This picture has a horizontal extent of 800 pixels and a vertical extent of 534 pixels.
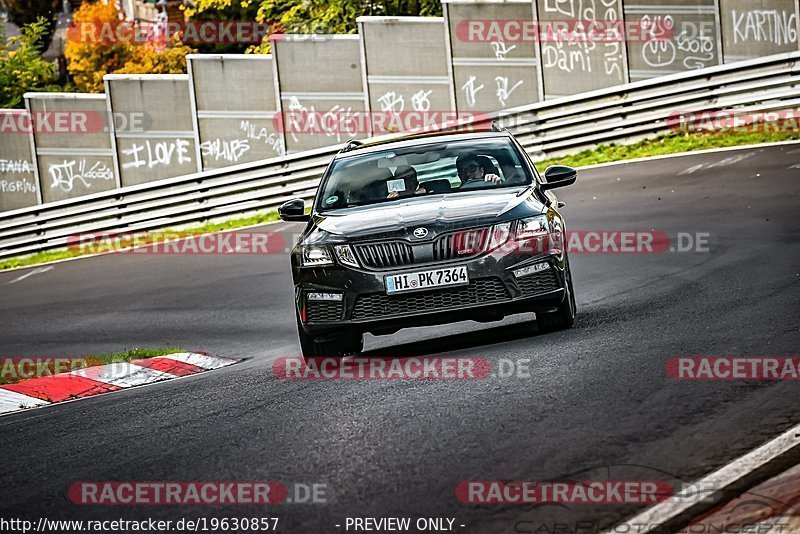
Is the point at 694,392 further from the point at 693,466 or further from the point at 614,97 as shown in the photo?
the point at 614,97

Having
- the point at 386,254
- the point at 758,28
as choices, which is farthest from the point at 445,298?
the point at 758,28

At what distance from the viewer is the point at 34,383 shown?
37.6 feet

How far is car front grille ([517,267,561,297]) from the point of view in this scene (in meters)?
9.40

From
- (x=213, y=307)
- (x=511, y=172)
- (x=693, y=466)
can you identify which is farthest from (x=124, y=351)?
(x=693, y=466)

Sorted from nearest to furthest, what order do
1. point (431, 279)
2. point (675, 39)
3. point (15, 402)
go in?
point (431, 279), point (15, 402), point (675, 39)

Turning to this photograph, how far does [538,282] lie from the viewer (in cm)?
946

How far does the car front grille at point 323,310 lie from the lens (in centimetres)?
952

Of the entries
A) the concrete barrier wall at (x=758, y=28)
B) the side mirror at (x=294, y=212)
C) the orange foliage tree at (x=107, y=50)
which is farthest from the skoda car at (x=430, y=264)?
the orange foliage tree at (x=107, y=50)

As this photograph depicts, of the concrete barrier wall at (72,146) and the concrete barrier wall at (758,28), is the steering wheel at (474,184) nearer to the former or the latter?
the concrete barrier wall at (758,28)

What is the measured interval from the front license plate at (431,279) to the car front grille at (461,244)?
0.10 metres

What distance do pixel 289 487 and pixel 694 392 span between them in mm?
2437

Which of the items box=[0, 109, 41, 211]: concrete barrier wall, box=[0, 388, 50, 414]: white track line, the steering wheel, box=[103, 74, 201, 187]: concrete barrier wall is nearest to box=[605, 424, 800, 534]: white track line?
the steering wheel

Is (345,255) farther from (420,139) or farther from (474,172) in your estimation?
(420,139)

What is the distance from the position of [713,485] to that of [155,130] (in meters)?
25.3
